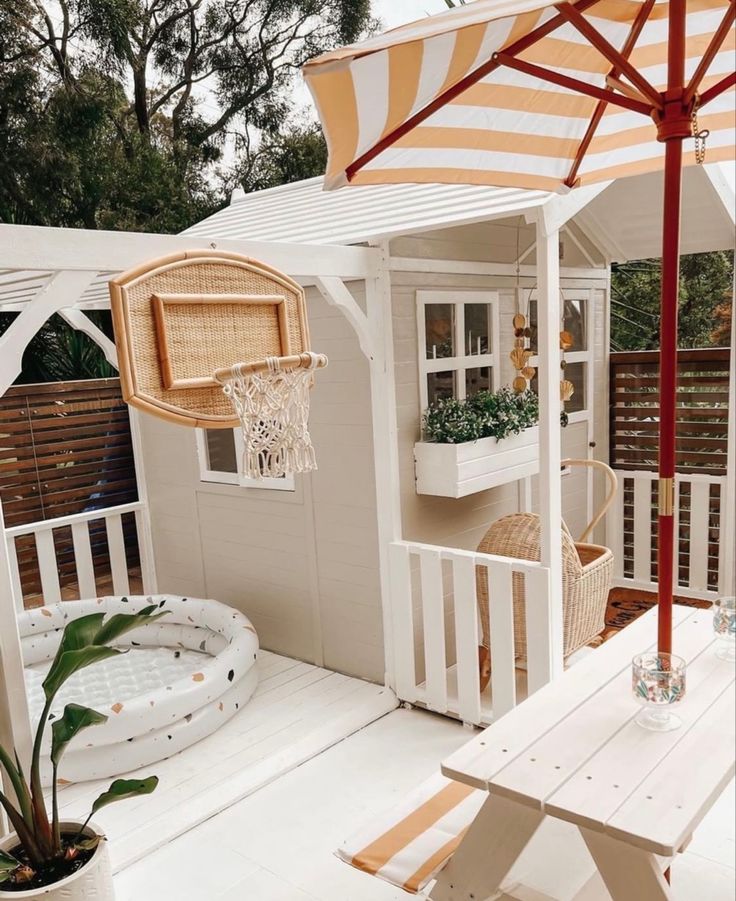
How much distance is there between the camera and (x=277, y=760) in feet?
11.0

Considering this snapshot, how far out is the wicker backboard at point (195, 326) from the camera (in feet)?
7.87

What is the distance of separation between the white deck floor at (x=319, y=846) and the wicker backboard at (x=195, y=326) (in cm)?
156

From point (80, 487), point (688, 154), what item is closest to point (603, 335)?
point (688, 154)

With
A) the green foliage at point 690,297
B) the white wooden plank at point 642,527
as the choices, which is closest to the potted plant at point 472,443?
the white wooden plank at point 642,527

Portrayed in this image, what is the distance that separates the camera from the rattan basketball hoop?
7.95ft

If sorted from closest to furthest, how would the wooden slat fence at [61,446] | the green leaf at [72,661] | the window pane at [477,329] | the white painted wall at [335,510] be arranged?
the green leaf at [72,661] → the white painted wall at [335,510] → the window pane at [477,329] → the wooden slat fence at [61,446]

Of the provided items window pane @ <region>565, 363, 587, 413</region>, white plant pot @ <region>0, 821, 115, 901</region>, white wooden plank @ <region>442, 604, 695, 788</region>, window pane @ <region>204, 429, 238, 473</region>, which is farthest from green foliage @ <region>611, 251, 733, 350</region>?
white plant pot @ <region>0, 821, 115, 901</region>

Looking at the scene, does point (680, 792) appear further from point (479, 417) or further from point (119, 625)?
point (479, 417)

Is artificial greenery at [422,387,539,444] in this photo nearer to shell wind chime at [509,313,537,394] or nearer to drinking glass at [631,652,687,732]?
shell wind chime at [509,313,537,394]

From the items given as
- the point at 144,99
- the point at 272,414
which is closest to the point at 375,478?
the point at 272,414

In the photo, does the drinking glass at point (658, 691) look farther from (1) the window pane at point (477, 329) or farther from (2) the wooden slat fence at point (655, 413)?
(2) the wooden slat fence at point (655, 413)

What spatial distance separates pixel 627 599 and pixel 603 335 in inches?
71.0

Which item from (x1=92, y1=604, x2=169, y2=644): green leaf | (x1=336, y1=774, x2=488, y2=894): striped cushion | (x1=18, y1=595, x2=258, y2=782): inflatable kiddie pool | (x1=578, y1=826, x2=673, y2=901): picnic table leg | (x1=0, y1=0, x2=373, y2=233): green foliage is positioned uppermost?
(x1=0, y1=0, x2=373, y2=233): green foliage

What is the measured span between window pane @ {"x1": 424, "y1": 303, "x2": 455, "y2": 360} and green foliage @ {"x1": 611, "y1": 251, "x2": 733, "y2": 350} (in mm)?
5990
